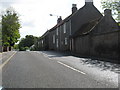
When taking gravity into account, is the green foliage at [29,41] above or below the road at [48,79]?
above

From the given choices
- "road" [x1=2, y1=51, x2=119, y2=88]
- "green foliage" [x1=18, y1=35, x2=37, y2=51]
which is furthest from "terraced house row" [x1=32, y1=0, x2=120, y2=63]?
"green foliage" [x1=18, y1=35, x2=37, y2=51]

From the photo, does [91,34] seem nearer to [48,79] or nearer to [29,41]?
[48,79]

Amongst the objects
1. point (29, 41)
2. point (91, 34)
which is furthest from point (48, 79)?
point (29, 41)

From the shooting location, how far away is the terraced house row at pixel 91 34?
1964 centimetres

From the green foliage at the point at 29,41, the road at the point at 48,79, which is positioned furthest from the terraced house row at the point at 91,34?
the green foliage at the point at 29,41

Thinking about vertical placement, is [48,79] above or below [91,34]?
below

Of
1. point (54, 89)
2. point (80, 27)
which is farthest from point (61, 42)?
point (54, 89)

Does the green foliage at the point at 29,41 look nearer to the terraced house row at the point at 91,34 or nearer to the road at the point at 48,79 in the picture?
the terraced house row at the point at 91,34

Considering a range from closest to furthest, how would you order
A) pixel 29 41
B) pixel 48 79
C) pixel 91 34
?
pixel 48 79 < pixel 91 34 < pixel 29 41

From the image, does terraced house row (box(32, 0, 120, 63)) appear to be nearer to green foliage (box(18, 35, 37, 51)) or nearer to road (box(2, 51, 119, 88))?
road (box(2, 51, 119, 88))

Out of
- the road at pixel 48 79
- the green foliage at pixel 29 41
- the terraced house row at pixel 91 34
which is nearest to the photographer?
the road at pixel 48 79

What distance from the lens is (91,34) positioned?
84.2 feet

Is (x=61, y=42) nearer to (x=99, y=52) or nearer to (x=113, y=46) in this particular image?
(x=99, y=52)

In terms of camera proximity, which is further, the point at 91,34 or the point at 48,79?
the point at 91,34
